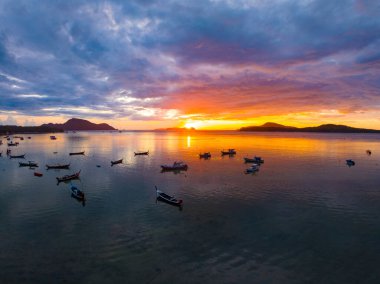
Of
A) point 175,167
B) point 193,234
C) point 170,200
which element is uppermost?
point 175,167

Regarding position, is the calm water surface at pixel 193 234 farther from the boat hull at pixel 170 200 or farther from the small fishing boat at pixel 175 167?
the small fishing boat at pixel 175 167

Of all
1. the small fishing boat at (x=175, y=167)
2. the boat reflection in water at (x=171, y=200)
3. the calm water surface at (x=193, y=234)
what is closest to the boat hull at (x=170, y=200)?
Answer: the boat reflection in water at (x=171, y=200)

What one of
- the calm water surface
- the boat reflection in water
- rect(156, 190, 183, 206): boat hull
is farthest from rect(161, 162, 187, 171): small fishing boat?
rect(156, 190, 183, 206): boat hull

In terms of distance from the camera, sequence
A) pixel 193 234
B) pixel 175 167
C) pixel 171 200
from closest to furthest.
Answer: pixel 193 234
pixel 171 200
pixel 175 167

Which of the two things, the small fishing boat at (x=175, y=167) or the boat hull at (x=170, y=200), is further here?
the small fishing boat at (x=175, y=167)

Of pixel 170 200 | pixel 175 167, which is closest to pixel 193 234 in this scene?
pixel 170 200

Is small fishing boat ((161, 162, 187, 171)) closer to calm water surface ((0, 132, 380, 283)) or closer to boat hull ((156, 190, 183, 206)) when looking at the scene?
calm water surface ((0, 132, 380, 283))

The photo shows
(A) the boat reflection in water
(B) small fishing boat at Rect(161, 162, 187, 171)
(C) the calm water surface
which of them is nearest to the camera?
(C) the calm water surface

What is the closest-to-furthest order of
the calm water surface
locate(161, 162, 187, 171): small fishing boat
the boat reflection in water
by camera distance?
the calm water surface < the boat reflection in water < locate(161, 162, 187, 171): small fishing boat

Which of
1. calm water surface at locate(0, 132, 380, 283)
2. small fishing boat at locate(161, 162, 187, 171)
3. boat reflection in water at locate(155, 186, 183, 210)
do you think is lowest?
calm water surface at locate(0, 132, 380, 283)

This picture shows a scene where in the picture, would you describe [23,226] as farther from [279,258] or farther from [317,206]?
[317,206]

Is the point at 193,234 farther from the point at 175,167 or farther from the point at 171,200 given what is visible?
the point at 175,167

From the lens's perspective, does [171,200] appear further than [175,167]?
No

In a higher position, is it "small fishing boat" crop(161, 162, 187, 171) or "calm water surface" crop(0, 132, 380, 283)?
"small fishing boat" crop(161, 162, 187, 171)
